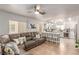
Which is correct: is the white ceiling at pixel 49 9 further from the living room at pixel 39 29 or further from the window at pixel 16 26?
the window at pixel 16 26

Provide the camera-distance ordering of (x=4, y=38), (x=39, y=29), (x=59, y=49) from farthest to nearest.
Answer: (x=39, y=29) → (x=59, y=49) → (x=4, y=38)

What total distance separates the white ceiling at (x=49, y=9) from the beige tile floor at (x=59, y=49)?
1.92 ft

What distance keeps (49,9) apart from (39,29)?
0.49m

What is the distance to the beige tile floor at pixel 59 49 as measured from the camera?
2.22 metres

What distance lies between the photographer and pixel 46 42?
240 centimetres

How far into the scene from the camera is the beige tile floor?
222 cm

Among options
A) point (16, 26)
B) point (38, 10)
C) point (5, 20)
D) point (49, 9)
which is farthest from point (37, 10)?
point (5, 20)

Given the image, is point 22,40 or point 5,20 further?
point 22,40

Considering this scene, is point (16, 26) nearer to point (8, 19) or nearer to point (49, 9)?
point (8, 19)

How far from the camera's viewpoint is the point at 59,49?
227 centimetres

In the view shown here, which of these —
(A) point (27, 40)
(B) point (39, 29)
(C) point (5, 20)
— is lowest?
(A) point (27, 40)

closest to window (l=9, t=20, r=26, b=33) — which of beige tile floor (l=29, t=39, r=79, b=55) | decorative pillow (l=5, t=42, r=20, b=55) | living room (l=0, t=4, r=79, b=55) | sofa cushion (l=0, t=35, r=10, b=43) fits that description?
living room (l=0, t=4, r=79, b=55)

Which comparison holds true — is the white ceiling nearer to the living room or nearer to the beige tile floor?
the living room
